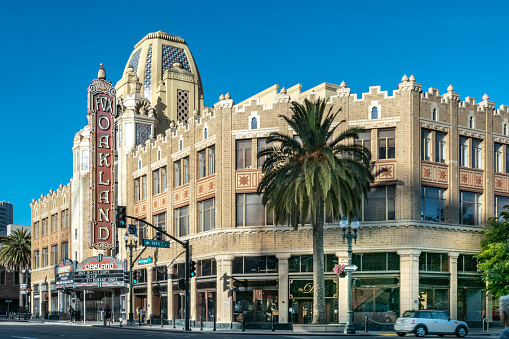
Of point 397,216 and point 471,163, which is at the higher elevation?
point 471,163

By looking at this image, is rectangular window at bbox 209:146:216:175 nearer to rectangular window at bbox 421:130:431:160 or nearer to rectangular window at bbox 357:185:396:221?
rectangular window at bbox 357:185:396:221

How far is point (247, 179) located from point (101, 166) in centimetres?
2218

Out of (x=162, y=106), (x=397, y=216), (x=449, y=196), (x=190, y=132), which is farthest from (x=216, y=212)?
(x=162, y=106)

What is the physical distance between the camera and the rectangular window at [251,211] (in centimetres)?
4978

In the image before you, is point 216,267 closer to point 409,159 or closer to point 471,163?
point 409,159

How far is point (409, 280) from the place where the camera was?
45.5m

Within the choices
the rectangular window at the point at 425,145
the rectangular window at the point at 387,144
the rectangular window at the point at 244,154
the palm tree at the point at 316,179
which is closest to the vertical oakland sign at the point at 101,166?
the rectangular window at the point at 244,154

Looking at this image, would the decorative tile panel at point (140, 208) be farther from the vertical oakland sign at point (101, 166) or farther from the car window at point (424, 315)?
the car window at point (424, 315)

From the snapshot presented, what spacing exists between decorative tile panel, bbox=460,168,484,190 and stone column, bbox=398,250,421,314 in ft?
22.7

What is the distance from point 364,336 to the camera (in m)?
37.1

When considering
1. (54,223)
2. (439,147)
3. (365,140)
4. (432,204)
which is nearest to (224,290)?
(365,140)

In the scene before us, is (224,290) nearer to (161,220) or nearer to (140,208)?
(161,220)

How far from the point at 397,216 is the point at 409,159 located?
3.89 metres

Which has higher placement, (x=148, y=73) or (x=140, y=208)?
(x=148, y=73)
